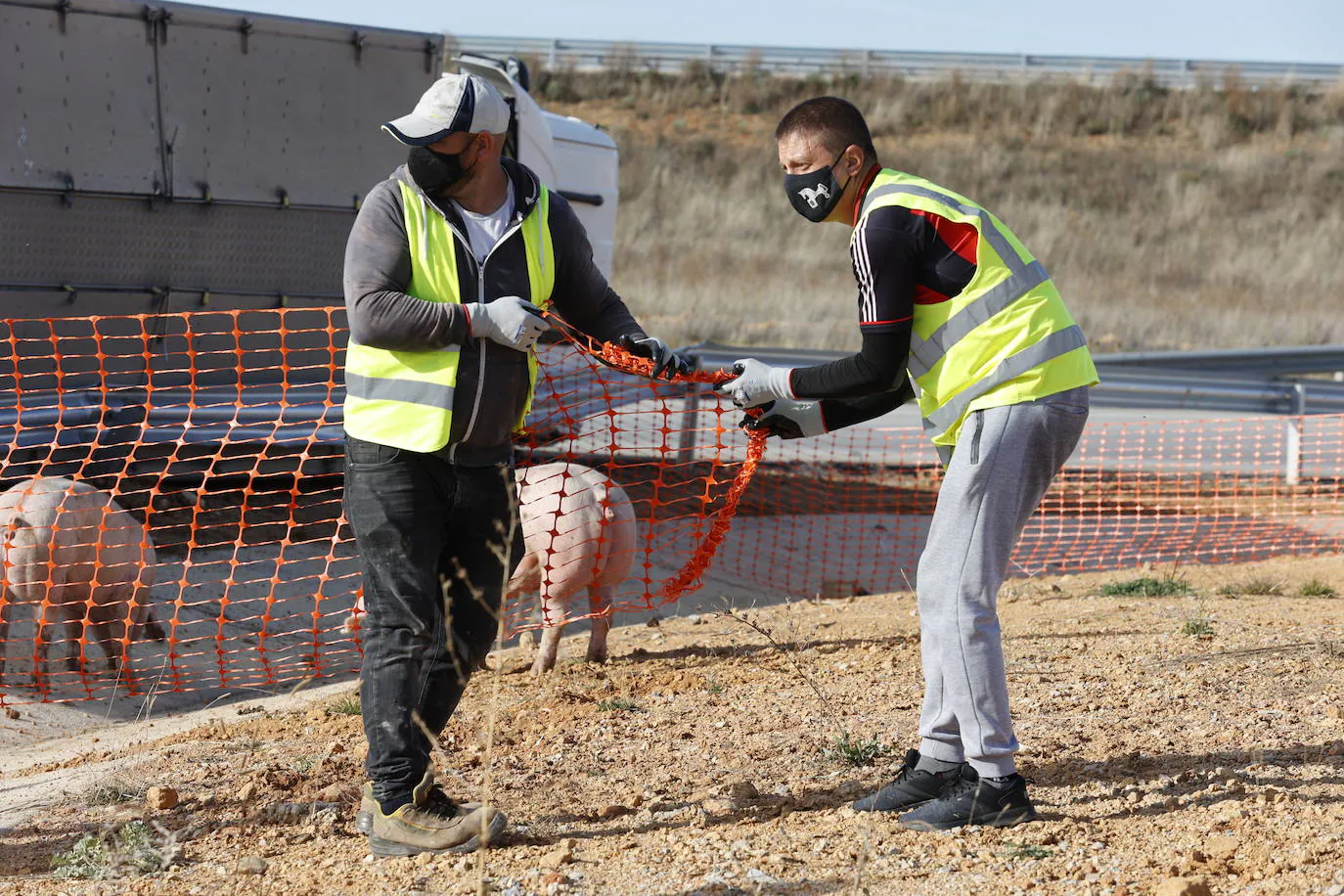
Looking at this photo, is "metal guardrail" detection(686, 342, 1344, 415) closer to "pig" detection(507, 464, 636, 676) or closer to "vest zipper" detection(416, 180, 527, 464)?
"pig" detection(507, 464, 636, 676)

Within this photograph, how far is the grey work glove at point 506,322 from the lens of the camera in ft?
12.7

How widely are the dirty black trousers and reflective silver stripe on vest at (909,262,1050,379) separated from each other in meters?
1.27

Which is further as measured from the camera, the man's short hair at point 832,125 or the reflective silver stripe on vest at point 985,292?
the man's short hair at point 832,125

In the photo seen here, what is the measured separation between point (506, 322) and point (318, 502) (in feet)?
20.5

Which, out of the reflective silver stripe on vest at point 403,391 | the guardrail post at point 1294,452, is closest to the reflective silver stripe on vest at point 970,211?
the reflective silver stripe on vest at point 403,391

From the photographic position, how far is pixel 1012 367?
3.89m

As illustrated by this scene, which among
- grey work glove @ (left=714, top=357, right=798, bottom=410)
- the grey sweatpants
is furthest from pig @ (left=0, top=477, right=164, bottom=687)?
the grey sweatpants

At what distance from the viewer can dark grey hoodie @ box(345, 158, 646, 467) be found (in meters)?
3.86

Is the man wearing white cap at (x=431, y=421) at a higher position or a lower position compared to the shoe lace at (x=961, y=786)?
higher

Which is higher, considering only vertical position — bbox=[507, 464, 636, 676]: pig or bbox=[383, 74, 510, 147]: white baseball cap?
bbox=[383, 74, 510, 147]: white baseball cap

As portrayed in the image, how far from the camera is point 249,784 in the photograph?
4.70m

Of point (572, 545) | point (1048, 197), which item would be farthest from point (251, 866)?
point (1048, 197)

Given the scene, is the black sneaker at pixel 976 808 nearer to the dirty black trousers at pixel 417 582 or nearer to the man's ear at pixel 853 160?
the dirty black trousers at pixel 417 582

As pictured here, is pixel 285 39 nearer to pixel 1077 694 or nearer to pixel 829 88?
pixel 1077 694
